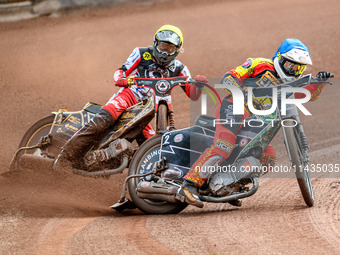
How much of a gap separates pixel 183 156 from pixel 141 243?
6.34 ft

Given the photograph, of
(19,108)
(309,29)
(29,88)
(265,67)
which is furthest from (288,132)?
(309,29)

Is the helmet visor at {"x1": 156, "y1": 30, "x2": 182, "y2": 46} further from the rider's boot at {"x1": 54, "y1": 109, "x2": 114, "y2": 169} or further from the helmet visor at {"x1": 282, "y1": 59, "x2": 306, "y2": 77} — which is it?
the helmet visor at {"x1": 282, "y1": 59, "x2": 306, "y2": 77}

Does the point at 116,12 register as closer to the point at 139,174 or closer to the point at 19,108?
the point at 19,108

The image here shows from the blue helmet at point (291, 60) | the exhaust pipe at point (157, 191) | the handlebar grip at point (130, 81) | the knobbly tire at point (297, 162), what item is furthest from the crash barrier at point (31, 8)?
the knobbly tire at point (297, 162)

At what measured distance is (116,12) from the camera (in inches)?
733

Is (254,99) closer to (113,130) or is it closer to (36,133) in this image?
(113,130)

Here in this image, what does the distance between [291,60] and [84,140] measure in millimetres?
3150

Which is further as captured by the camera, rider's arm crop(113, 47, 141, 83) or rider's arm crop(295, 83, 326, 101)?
rider's arm crop(113, 47, 141, 83)

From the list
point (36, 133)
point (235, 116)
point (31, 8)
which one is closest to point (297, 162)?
point (235, 116)

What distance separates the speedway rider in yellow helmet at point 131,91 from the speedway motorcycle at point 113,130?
12cm

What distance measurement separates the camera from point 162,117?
8062 mm

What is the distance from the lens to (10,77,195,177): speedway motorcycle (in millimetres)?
8117

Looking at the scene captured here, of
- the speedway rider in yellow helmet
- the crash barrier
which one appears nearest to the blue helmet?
the speedway rider in yellow helmet

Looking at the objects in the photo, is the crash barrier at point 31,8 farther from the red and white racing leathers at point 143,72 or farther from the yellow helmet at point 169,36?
the yellow helmet at point 169,36
